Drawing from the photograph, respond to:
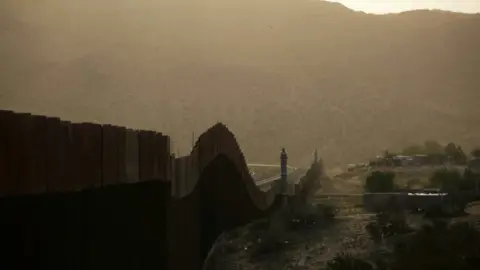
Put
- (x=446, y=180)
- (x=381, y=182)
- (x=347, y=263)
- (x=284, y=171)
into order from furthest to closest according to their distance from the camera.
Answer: (x=284, y=171)
(x=381, y=182)
(x=446, y=180)
(x=347, y=263)

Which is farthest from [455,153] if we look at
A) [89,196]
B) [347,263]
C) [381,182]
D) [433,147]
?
[89,196]

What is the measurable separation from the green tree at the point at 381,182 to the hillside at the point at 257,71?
28.9 inches

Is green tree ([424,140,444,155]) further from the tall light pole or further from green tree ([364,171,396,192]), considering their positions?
the tall light pole

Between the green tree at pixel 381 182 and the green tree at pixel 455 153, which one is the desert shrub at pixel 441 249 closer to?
the green tree at pixel 381 182

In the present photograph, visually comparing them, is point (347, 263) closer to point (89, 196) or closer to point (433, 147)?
point (433, 147)

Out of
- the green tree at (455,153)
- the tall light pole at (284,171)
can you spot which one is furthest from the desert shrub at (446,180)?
the tall light pole at (284,171)

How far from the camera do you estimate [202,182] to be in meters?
2.46

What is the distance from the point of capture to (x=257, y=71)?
7.95 meters

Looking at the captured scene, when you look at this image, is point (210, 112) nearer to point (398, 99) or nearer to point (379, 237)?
point (398, 99)

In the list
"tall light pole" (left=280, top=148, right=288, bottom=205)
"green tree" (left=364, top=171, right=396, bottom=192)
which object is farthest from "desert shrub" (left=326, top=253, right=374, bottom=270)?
"green tree" (left=364, top=171, right=396, bottom=192)

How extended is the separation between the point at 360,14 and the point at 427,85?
3.41 feet

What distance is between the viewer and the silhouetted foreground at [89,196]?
746 mm

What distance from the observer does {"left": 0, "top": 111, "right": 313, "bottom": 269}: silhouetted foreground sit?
0.75m

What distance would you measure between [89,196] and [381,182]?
3877 mm
